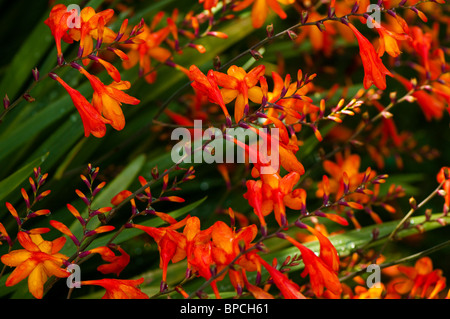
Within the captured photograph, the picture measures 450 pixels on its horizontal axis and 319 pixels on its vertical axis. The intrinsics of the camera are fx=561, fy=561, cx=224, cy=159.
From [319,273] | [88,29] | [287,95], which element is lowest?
[319,273]

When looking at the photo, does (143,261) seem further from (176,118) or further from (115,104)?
(115,104)

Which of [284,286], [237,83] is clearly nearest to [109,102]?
[237,83]

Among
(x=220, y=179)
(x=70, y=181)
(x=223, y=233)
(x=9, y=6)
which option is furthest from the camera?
(x=9, y=6)

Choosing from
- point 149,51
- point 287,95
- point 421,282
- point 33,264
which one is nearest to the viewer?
point 33,264

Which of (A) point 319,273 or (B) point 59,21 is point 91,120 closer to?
(B) point 59,21

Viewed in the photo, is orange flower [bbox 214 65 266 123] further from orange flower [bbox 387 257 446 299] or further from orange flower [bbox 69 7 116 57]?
orange flower [bbox 387 257 446 299]

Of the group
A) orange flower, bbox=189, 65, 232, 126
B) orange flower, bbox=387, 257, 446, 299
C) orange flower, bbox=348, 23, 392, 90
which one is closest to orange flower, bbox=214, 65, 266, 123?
orange flower, bbox=189, 65, 232, 126

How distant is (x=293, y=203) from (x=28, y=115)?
0.66 meters

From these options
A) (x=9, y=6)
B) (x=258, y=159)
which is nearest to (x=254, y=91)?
(x=258, y=159)

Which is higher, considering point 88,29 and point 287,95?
point 88,29

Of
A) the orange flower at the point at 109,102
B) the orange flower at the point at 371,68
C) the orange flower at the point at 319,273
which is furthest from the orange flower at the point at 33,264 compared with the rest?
the orange flower at the point at 371,68

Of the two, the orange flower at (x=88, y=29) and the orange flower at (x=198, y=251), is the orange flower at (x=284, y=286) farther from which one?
the orange flower at (x=88, y=29)
